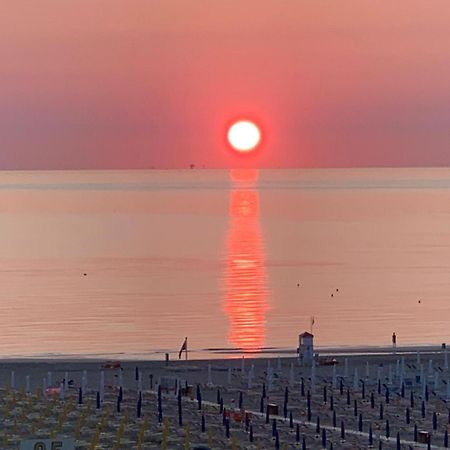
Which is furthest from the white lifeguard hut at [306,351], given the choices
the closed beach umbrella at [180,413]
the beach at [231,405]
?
the closed beach umbrella at [180,413]

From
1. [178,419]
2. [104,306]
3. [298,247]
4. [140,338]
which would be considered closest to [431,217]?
[298,247]

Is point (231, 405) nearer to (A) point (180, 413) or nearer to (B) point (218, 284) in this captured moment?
(A) point (180, 413)

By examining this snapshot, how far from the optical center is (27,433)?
98.1ft

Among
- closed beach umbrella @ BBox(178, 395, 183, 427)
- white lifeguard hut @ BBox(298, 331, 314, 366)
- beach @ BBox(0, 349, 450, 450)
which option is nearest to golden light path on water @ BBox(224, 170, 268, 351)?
white lifeguard hut @ BBox(298, 331, 314, 366)

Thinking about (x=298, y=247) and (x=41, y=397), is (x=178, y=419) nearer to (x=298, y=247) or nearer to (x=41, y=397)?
(x=41, y=397)

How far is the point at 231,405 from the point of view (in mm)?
34000

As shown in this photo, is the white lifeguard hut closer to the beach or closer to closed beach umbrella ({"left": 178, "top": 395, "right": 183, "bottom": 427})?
the beach

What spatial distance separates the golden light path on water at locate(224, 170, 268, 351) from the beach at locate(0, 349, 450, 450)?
14.9m

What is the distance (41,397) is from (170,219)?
13820cm

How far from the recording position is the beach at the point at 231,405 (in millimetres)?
29969

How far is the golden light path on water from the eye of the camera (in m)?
58.8

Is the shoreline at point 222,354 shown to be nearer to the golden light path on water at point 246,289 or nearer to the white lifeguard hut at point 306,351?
the golden light path on water at point 246,289

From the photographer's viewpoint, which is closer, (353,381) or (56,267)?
(353,381)

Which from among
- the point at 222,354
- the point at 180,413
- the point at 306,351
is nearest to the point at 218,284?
the point at 222,354
